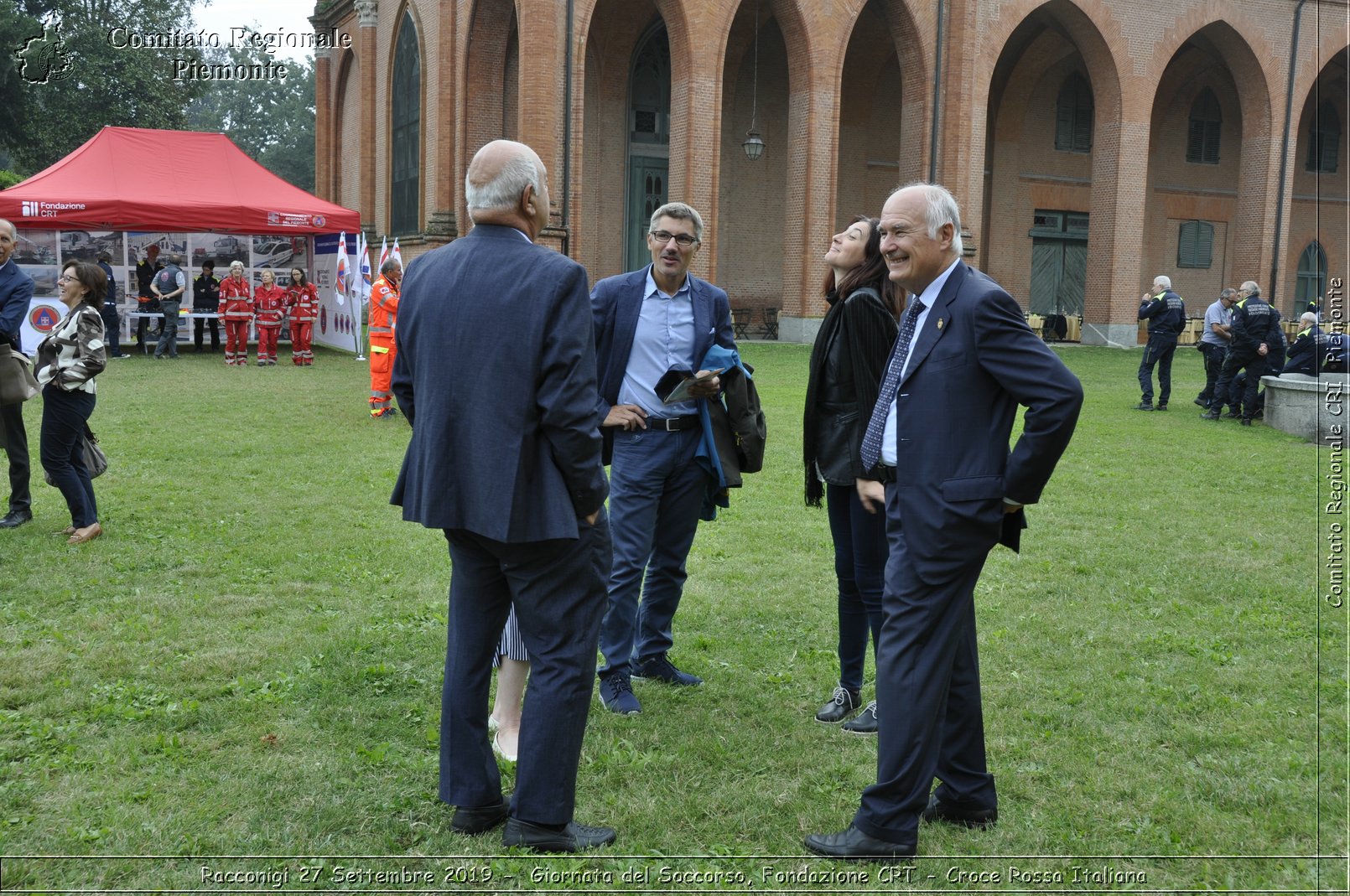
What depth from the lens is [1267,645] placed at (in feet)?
17.4

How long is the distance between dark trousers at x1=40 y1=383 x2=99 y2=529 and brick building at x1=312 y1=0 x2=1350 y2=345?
54.6 feet

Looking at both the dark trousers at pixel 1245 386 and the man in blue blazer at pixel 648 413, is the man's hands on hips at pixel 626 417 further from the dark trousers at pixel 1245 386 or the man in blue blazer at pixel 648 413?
the dark trousers at pixel 1245 386

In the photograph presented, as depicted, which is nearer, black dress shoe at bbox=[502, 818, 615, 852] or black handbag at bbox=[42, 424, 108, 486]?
black dress shoe at bbox=[502, 818, 615, 852]

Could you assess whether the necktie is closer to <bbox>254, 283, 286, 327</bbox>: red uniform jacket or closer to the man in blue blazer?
the man in blue blazer

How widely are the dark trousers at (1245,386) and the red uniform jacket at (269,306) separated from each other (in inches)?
600

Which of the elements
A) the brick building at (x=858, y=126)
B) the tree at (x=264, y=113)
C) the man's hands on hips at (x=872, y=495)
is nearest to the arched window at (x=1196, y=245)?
the brick building at (x=858, y=126)

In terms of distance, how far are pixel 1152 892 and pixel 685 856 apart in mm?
1298

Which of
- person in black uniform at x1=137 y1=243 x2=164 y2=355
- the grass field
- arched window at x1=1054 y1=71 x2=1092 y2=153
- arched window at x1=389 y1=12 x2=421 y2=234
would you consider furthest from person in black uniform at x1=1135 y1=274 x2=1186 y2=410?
arched window at x1=1054 y1=71 x2=1092 y2=153

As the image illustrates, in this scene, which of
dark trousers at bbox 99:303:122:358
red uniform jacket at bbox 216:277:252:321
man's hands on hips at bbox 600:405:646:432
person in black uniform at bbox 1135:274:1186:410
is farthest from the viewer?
red uniform jacket at bbox 216:277:252:321

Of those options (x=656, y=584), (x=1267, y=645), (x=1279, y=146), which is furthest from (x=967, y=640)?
(x=1279, y=146)

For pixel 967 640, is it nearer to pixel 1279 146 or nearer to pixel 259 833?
pixel 259 833

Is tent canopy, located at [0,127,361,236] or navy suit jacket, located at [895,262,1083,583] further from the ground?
tent canopy, located at [0,127,361,236]

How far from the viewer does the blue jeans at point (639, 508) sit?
4465 mm

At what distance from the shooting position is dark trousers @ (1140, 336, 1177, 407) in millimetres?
15805
